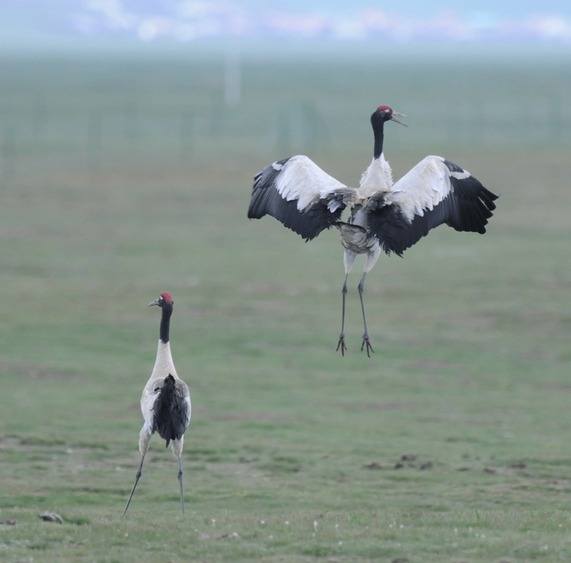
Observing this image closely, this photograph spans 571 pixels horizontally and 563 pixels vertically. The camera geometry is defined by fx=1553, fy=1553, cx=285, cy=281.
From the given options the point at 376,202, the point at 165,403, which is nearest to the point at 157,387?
the point at 165,403

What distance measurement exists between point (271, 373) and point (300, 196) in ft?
37.8

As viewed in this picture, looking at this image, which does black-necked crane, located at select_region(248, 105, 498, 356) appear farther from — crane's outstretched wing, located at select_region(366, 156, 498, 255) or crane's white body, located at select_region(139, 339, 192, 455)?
crane's white body, located at select_region(139, 339, 192, 455)

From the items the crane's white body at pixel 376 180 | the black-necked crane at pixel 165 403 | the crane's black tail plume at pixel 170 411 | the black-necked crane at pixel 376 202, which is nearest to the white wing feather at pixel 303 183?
the black-necked crane at pixel 376 202

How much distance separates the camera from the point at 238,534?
44.4ft

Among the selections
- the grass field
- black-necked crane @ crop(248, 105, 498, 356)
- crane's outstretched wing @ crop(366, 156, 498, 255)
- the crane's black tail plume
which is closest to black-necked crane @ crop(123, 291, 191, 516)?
the crane's black tail plume

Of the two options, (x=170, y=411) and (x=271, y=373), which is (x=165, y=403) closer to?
(x=170, y=411)

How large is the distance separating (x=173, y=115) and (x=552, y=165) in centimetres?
3700

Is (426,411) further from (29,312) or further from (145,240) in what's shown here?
(145,240)

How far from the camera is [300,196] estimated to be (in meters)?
14.0

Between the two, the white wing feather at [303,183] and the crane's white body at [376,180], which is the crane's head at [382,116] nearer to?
the crane's white body at [376,180]

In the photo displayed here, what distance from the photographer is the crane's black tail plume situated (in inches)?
560

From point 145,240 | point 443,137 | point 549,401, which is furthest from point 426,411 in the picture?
point 443,137

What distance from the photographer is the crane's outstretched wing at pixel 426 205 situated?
13547 millimetres

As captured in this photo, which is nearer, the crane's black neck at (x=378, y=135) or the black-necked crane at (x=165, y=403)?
the crane's black neck at (x=378, y=135)
